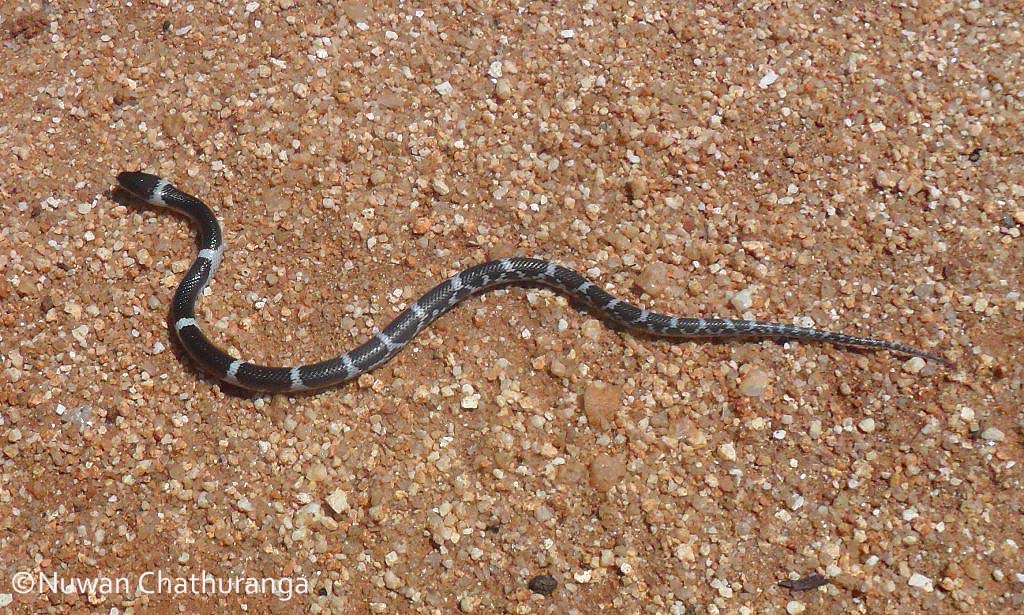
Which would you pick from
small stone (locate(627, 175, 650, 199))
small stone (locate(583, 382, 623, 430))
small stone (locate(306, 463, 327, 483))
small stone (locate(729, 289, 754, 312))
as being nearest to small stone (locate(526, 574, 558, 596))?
small stone (locate(583, 382, 623, 430))

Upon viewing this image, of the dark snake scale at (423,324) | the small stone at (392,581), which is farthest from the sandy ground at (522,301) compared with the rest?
the dark snake scale at (423,324)

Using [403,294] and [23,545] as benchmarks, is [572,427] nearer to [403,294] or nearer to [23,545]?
[403,294]

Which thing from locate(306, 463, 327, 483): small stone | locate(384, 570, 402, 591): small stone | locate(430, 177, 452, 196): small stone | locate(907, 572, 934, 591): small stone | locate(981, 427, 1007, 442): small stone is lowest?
locate(384, 570, 402, 591): small stone

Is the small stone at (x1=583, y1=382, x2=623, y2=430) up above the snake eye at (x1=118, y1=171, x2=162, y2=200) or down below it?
below

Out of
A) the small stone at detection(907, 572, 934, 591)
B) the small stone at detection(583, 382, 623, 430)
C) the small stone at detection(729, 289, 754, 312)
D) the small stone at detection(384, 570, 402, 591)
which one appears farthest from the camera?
the small stone at detection(729, 289, 754, 312)

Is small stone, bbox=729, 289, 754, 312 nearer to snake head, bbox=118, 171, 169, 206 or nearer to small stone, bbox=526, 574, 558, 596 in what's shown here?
small stone, bbox=526, 574, 558, 596

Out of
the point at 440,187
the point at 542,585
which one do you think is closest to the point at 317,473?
the point at 542,585

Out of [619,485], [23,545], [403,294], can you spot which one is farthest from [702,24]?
[23,545]
